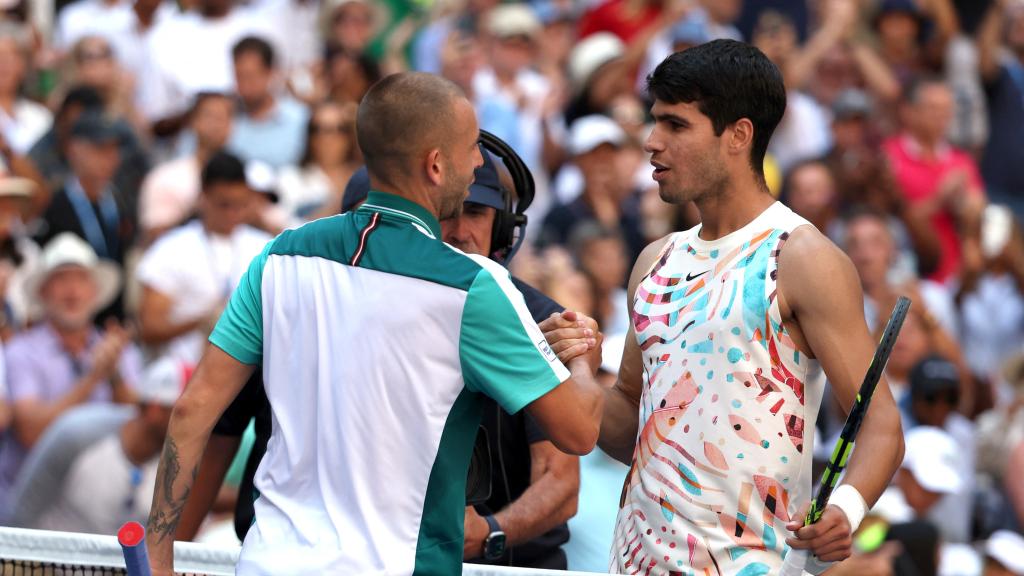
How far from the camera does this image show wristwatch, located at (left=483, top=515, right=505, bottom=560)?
448cm

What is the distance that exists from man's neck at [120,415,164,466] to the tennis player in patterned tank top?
362 cm

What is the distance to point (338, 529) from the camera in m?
3.47

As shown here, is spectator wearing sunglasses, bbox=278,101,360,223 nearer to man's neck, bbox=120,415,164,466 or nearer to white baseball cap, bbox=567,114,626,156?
white baseball cap, bbox=567,114,626,156

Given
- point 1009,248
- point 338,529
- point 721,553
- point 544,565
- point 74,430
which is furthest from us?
point 1009,248

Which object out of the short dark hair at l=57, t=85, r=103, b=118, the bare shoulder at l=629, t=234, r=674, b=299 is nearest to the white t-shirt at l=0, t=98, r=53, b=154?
the short dark hair at l=57, t=85, r=103, b=118

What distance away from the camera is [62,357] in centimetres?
820

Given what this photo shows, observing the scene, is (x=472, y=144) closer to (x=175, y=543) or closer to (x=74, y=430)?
(x=175, y=543)

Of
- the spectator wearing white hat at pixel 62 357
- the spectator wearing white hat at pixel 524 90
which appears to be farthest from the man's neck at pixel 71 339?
the spectator wearing white hat at pixel 524 90

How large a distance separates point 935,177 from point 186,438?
334 inches

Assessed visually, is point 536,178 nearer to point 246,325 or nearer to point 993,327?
point 993,327

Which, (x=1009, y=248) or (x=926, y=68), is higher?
(x=926, y=68)

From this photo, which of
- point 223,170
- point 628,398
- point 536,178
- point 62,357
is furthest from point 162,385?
point 536,178

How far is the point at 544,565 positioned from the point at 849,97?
23.9 feet

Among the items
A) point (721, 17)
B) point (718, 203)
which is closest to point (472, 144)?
point (718, 203)
